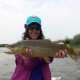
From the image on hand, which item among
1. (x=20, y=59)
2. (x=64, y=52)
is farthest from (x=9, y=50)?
(x=64, y=52)

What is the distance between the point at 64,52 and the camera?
5664mm

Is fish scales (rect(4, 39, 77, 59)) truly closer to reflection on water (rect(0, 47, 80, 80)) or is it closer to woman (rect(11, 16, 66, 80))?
woman (rect(11, 16, 66, 80))

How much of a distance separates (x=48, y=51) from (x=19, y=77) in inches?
29.6

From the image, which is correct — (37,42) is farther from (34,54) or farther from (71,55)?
(71,55)

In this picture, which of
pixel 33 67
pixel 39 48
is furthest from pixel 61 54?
pixel 33 67

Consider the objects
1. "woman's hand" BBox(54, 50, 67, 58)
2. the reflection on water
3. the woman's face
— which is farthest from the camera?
the reflection on water

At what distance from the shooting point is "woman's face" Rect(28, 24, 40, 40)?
5761 millimetres

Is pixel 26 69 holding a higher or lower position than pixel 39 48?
lower

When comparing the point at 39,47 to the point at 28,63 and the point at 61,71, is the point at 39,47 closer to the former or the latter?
the point at 28,63

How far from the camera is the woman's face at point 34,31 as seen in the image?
576cm

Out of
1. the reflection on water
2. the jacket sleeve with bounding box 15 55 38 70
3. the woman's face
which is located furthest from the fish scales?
the reflection on water

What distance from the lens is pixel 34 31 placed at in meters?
5.74

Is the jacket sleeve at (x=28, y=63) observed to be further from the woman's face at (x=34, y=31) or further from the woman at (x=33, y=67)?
the woman's face at (x=34, y=31)

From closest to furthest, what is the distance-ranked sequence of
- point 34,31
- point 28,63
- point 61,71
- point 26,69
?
point 28,63, point 26,69, point 34,31, point 61,71
